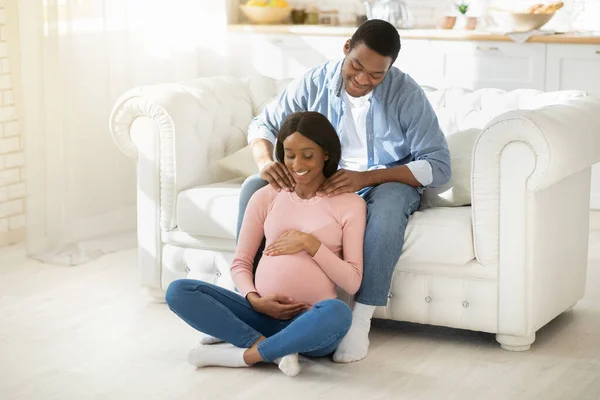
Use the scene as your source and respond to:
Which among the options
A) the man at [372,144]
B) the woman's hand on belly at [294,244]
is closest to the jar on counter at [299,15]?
the man at [372,144]

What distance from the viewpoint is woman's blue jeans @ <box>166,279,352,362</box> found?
2.64 metres

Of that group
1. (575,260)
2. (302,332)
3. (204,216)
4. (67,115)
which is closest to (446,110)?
(575,260)

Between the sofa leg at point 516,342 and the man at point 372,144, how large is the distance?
0.37m

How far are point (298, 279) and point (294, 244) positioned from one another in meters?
0.10

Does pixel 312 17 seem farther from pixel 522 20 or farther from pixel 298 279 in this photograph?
pixel 298 279

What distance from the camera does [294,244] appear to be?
2775mm

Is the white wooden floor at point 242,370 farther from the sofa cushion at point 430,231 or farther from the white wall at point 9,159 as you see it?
the white wall at point 9,159

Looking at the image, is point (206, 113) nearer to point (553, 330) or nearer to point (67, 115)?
point (67, 115)

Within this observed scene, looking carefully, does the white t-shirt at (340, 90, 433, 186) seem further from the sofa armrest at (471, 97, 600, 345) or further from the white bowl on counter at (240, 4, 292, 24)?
the white bowl on counter at (240, 4, 292, 24)

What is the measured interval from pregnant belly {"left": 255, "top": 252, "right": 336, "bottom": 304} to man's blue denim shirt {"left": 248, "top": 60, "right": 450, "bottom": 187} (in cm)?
47

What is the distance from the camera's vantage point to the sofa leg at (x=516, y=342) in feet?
9.57

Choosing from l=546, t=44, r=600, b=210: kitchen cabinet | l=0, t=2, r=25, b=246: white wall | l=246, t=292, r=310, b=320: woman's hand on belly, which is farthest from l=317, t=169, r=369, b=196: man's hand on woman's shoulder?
l=546, t=44, r=600, b=210: kitchen cabinet

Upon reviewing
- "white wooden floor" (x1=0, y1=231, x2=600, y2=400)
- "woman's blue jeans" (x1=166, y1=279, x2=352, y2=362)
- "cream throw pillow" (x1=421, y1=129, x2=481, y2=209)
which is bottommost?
"white wooden floor" (x1=0, y1=231, x2=600, y2=400)

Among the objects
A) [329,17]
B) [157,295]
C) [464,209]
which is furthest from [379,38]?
[329,17]
